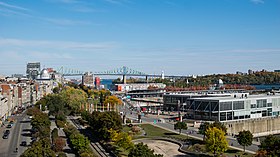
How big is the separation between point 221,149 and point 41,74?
158 m

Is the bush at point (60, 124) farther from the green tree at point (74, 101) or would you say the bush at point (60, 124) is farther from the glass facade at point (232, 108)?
the glass facade at point (232, 108)

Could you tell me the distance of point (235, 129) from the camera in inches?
2495

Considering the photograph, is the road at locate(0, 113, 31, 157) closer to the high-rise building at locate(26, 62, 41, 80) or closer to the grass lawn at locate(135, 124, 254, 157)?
the grass lawn at locate(135, 124, 254, 157)

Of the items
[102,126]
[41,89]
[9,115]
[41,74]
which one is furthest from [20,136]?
[41,74]

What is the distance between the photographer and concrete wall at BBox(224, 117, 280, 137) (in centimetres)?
6309

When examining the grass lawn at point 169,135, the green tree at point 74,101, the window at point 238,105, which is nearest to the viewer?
the grass lawn at point 169,135

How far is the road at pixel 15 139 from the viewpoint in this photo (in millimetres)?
40106

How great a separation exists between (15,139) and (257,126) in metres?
43.1

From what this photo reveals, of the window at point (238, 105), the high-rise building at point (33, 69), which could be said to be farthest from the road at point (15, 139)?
the high-rise building at point (33, 69)

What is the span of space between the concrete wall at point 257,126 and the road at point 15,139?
110 ft

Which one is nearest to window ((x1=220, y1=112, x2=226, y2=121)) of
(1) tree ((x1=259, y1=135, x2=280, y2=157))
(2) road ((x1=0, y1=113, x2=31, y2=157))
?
(1) tree ((x1=259, y1=135, x2=280, y2=157))

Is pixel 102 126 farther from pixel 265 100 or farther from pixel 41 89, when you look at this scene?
pixel 41 89

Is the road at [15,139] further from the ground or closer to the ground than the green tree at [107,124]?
closer to the ground

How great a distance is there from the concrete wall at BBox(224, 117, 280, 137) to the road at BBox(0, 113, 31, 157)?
33627 millimetres
